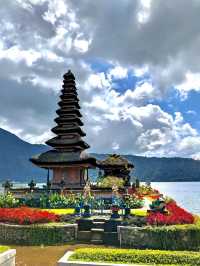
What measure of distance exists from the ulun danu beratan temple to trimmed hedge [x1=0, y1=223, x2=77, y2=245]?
20.0 metres

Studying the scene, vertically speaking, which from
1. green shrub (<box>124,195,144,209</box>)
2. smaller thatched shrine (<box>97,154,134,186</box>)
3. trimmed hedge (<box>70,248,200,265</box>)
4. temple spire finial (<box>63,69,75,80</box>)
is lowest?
trimmed hedge (<box>70,248,200,265</box>)

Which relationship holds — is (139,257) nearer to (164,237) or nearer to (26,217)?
(164,237)

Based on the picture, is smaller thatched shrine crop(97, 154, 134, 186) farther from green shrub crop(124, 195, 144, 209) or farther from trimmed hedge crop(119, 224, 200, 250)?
trimmed hedge crop(119, 224, 200, 250)

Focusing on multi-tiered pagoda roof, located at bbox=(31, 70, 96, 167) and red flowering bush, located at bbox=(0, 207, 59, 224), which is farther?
multi-tiered pagoda roof, located at bbox=(31, 70, 96, 167)

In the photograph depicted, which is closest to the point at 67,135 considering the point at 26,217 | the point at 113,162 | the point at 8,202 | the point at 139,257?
the point at 113,162

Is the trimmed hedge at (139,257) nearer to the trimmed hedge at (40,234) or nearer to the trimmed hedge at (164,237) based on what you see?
the trimmed hedge at (164,237)

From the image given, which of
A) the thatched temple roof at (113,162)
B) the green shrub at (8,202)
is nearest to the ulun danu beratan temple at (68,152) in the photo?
the thatched temple roof at (113,162)

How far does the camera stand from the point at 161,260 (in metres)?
12.0

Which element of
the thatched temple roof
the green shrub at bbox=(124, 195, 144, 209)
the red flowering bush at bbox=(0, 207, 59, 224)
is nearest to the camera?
the red flowering bush at bbox=(0, 207, 59, 224)

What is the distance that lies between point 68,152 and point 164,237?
91.6ft

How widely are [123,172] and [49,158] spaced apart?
16874 mm

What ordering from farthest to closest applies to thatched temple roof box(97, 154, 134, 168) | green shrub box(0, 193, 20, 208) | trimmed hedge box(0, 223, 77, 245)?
thatched temple roof box(97, 154, 134, 168), green shrub box(0, 193, 20, 208), trimmed hedge box(0, 223, 77, 245)

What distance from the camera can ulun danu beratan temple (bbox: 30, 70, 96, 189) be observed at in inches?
1783

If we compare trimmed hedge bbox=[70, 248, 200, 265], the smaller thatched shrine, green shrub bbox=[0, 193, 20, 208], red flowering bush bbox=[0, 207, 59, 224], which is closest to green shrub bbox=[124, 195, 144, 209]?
green shrub bbox=[0, 193, 20, 208]
